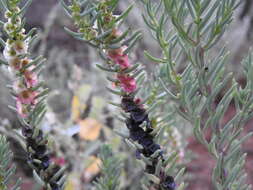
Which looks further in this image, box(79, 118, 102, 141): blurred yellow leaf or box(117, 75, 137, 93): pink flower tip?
box(79, 118, 102, 141): blurred yellow leaf

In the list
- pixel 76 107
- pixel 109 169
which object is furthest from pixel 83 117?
pixel 109 169

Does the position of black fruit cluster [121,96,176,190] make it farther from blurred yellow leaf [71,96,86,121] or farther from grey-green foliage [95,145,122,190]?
blurred yellow leaf [71,96,86,121]

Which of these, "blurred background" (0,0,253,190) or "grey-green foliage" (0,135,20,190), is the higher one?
"grey-green foliage" (0,135,20,190)

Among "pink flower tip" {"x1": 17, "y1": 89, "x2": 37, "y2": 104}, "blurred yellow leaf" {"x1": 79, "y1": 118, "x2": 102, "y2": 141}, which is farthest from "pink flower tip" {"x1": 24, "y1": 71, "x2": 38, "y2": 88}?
"blurred yellow leaf" {"x1": 79, "y1": 118, "x2": 102, "y2": 141}

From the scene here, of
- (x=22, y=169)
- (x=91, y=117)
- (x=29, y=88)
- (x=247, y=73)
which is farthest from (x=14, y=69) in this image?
(x=22, y=169)

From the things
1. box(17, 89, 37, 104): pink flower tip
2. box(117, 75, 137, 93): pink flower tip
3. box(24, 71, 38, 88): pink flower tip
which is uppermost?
box(117, 75, 137, 93): pink flower tip

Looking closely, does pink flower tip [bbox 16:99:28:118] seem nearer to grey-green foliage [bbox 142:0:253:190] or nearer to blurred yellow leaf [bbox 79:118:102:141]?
grey-green foliage [bbox 142:0:253:190]

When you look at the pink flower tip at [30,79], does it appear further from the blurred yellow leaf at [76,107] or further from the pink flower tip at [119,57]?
the blurred yellow leaf at [76,107]

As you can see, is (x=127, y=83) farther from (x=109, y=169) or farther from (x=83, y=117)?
(x=83, y=117)

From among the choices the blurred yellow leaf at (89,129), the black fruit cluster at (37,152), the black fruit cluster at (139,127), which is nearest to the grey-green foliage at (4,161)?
the black fruit cluster at (37,152)
